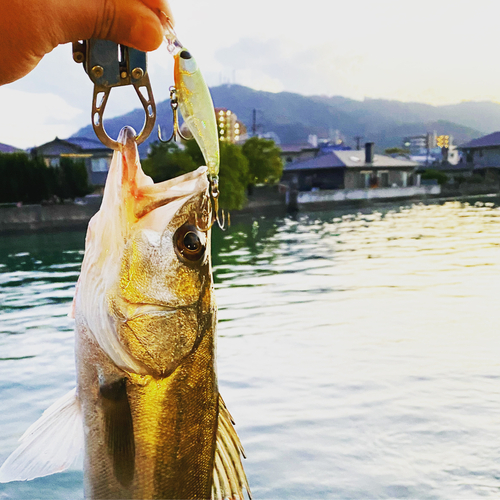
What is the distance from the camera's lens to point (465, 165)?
3113 inches

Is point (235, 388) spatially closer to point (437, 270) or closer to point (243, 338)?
point (243, 338)

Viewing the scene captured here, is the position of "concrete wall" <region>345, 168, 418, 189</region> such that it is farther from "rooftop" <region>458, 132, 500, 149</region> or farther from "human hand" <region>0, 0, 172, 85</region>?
"human hand" <region>0, 0, 172, 85</region>

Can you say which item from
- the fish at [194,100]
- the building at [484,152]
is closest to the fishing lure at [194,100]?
the fish at [194,100]

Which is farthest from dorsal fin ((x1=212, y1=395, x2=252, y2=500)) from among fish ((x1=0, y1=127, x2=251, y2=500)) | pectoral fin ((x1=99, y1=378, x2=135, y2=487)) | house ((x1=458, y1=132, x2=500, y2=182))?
house ((x1=458, y1=132, x2=500, y2=182))

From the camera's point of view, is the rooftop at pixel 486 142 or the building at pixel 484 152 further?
the rooftop at pixel 486 142

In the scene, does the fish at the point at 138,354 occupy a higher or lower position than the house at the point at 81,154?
lower

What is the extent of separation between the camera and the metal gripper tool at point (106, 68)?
1584mm

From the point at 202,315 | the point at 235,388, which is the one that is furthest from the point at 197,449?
the point at 235,388

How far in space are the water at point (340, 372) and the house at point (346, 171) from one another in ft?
143

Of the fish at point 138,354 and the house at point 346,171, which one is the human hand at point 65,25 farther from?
the house at point 346,171

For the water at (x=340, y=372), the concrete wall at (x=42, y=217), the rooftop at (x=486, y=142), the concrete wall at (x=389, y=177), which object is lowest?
the water at (x=340, y=372)

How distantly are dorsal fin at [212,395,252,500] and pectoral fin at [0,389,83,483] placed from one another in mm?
347

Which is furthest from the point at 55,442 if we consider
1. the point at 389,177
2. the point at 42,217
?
the point at 389,177

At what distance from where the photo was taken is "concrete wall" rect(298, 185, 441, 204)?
47972mm
